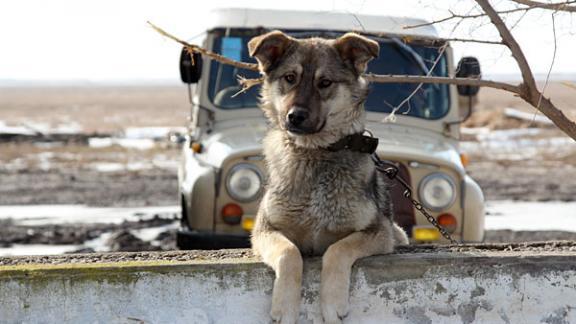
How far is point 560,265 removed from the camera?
163 inches

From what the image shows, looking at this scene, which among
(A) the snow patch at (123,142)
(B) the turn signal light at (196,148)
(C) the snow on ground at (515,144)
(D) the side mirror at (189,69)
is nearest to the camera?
(D) the side mirror at (189,69)

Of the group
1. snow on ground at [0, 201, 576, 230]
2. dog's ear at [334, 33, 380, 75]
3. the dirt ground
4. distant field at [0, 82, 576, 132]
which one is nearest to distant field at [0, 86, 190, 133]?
distant field at [0, 82, 576, 132]

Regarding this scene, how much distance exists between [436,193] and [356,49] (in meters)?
2.88

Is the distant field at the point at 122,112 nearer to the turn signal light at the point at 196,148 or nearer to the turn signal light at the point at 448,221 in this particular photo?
the turn signal light at the point at 448,221

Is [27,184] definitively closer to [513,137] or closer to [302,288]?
[302,288]

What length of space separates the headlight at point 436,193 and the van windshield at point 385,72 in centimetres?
93

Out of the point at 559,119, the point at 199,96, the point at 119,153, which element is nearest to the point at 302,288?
the point at 559,119

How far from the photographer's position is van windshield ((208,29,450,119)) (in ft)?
26.9

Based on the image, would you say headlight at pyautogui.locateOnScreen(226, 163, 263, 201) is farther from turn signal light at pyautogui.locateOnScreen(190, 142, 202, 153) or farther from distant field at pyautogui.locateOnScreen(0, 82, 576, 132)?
distant field at pyautogui.locateOnScreen(0, 82, 576, 132)

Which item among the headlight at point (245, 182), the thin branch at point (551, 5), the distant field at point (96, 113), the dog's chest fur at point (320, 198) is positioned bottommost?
the distant field at point (96, 113)

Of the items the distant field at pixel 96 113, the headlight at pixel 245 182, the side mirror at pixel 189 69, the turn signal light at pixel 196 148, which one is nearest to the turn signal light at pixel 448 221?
the headlight at pixel 245 182

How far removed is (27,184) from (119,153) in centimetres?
729

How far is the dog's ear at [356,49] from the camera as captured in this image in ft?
15.4

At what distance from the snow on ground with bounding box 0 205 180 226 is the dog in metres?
8.26
